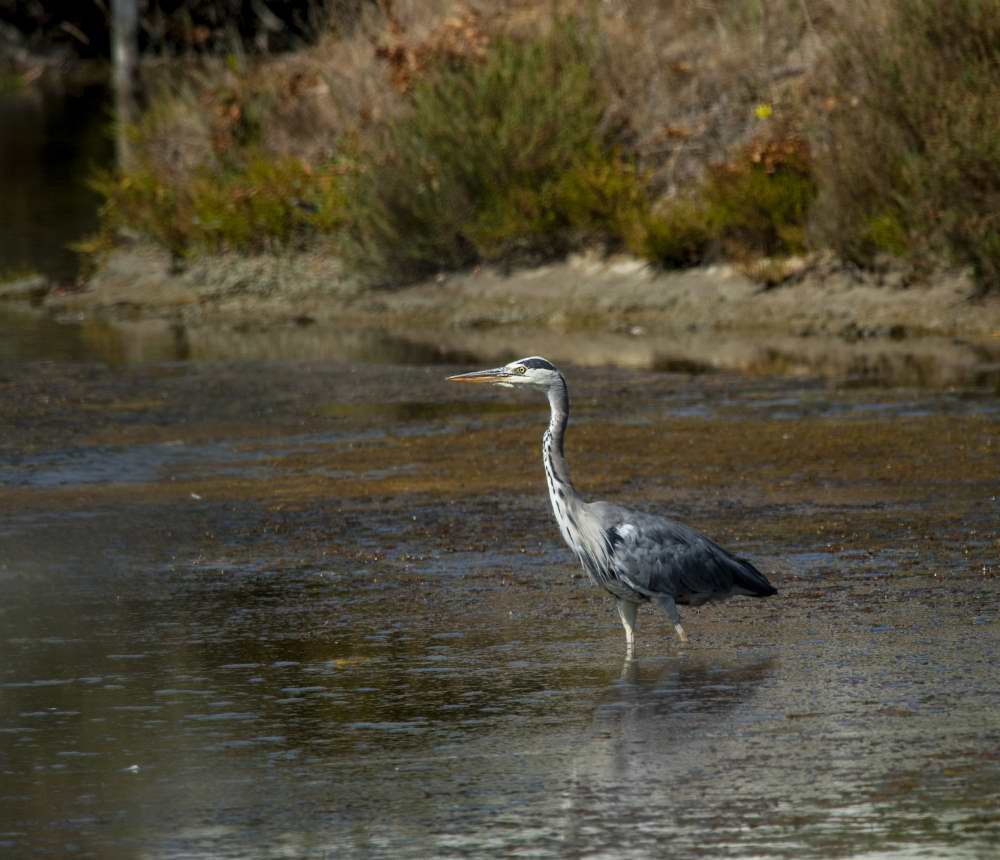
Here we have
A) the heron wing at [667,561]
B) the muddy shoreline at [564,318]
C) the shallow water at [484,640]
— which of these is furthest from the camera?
the muddy shoreline at [564,318]

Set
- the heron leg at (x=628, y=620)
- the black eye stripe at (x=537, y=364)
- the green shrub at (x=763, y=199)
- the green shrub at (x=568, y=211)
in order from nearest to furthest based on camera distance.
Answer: the heron leg at (x=628, y=620), the black eye stripe at (x=537, y=364), the green shrub at (x=763, y=199), the green shrub at (x=568, y=211)

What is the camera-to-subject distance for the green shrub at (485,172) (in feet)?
68.2

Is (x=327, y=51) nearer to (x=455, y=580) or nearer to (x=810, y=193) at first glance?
(x=810, y=193)

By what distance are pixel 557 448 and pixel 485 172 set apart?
40.9 ft

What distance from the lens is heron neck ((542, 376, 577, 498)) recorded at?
8773mm

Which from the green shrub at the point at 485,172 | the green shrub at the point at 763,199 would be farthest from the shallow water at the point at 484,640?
the green shrub at the point at 485,172

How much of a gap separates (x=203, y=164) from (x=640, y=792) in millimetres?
18323

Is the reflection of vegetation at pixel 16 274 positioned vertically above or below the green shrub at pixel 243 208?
below

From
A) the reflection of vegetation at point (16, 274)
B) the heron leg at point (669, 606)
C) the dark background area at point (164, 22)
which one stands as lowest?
the heron leg at point (669, 606)

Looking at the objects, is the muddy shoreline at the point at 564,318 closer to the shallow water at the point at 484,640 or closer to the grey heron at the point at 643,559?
the shallow water at the point at 484,640

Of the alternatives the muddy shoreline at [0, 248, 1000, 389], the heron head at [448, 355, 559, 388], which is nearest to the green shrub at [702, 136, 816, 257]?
the muddy shoreline at [0, 248, 1000, 389]

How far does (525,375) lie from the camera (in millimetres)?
9359

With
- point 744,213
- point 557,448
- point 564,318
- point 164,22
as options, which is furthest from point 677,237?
point 164,22

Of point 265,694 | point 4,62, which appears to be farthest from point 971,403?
point 4,62
